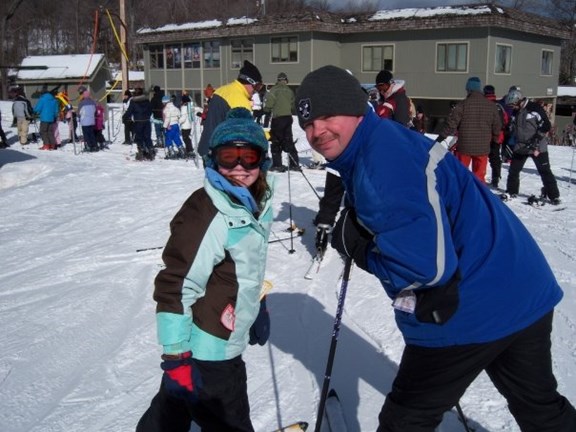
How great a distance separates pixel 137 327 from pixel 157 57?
36846 mm

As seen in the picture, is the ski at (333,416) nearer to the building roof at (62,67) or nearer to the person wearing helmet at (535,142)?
the person wearing helmet at (535,142)

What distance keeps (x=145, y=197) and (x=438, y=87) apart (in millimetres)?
22173

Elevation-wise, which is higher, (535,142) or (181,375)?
(535,142)

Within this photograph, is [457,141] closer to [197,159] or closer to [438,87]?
[197,159]

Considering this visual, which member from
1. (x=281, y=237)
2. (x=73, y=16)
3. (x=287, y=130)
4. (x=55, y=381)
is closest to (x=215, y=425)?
(x=55, y=381)

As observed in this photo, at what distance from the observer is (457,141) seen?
803 cm

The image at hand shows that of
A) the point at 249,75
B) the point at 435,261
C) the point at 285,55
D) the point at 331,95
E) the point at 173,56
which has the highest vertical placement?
the point at 173,56

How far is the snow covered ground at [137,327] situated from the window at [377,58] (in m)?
22.3

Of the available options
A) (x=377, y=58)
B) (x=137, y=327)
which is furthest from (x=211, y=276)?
(x=377, y=58)

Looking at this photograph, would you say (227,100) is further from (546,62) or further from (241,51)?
(546,62)

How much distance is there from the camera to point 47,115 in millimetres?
14953

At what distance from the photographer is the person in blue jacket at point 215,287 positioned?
2.03m

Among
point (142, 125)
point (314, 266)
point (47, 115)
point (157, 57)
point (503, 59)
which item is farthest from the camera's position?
point (157, 57)

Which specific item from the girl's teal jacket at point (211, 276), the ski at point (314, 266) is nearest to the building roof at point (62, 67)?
the ski at point (314, 266)
